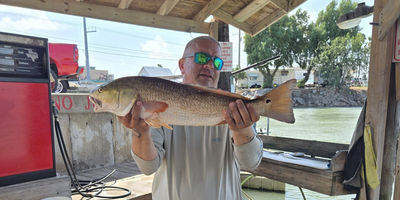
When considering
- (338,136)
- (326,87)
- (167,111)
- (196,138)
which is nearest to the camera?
(167,111)

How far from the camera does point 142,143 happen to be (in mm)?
1644

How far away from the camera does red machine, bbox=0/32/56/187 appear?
2.34m

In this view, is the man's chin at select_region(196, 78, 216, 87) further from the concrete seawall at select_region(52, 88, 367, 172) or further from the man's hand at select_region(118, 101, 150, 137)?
the concrete seawall at select_region(52, 88, 367, 172)

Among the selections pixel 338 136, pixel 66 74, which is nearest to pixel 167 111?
pixel 66 74

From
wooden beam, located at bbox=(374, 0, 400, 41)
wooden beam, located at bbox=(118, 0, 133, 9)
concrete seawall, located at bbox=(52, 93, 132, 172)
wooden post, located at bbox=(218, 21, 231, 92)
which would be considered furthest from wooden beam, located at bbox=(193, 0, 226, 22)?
concrete seawall, located at bbox=(52, 93, 132, 172)

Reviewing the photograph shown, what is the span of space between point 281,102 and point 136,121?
0.93 meters

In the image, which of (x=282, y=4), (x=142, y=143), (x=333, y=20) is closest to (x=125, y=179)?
(x=142, y=143)

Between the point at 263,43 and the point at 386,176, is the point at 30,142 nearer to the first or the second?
the point at 386,176

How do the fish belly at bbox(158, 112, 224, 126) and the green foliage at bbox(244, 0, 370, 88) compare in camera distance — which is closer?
the fish belly at bbox(158, 112, 224, 126)

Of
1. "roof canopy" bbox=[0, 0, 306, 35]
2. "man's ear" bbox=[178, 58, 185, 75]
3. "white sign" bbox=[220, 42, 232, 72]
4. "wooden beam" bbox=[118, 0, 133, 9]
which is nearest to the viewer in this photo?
"man's ear" bbox=[178, 58, 185, 75]

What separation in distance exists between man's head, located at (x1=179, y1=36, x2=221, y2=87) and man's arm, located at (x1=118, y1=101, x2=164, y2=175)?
634 millimetres

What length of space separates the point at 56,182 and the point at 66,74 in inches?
225

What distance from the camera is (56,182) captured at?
2.65m

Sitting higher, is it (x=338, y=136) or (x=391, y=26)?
(x=391, y=26)
